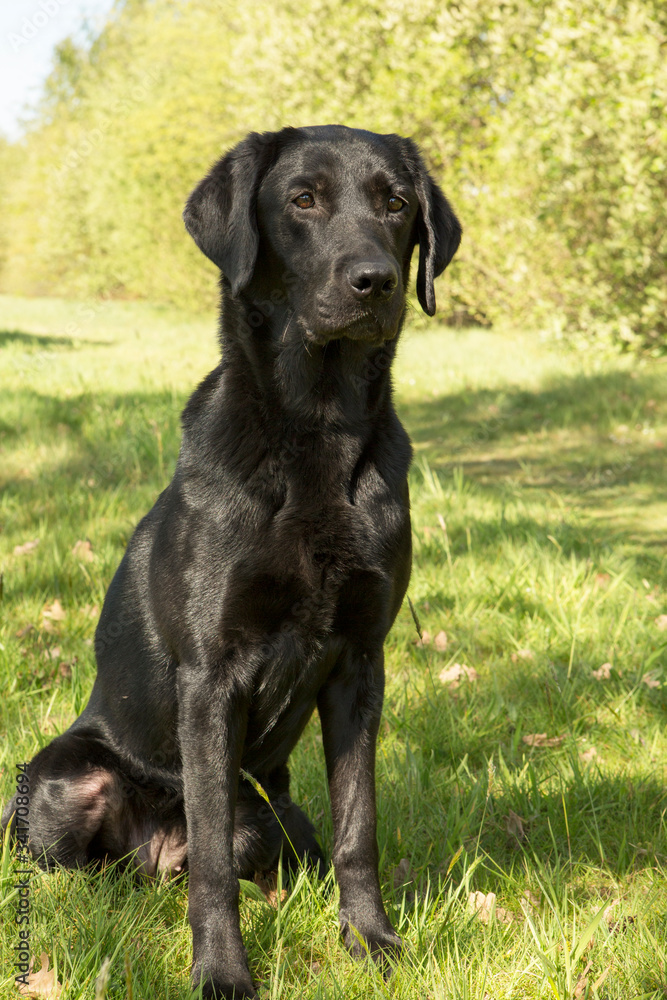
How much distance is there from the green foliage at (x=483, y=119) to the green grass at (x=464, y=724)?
319cm

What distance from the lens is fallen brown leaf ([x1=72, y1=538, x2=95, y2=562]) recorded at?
159 inches

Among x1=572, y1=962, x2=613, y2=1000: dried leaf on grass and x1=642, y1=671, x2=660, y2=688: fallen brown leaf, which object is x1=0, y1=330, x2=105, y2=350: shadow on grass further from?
x1=572, y1=962, x2=613, y2=1000: dried leaf on grass

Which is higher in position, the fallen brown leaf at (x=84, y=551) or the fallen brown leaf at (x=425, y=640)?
the fallen brown leaf at (x=84, y=551)

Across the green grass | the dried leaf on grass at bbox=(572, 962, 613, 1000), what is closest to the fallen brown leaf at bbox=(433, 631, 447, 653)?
the green grass

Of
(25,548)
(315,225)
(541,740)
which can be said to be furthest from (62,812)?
(25,548)

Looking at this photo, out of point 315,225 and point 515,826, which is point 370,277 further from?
point 515,826

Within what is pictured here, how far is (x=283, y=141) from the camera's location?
2.42 m

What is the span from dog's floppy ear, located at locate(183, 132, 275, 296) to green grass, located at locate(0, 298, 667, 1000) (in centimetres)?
148

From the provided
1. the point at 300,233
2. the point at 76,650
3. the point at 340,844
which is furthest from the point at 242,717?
the point at 76,650

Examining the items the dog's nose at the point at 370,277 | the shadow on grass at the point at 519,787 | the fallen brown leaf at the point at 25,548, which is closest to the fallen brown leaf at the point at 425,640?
the shadow on grass at the point at 519,787

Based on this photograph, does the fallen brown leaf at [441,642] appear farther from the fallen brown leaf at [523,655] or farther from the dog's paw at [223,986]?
the dog's paw at [223,986]

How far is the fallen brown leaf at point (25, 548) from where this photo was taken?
412 centimetres

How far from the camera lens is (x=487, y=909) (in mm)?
2035

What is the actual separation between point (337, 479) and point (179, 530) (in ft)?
1.36
